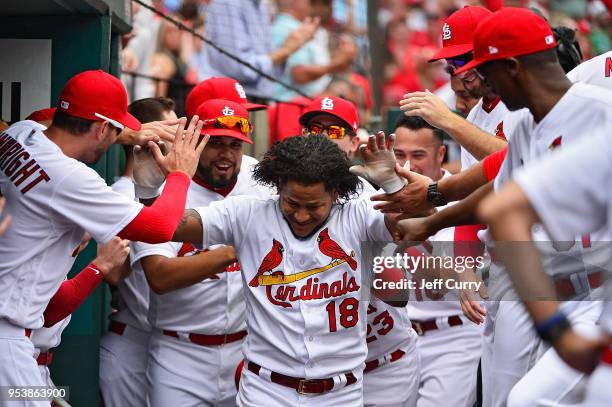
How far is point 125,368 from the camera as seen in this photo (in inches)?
226

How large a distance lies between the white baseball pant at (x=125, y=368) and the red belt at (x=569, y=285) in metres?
2.54

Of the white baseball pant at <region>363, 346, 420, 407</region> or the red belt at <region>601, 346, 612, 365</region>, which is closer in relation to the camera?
the red belt at <region>601, 346, 612, 365</region>

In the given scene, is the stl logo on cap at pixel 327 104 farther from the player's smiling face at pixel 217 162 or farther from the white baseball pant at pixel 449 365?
the white baseball pant at pixel 449 365

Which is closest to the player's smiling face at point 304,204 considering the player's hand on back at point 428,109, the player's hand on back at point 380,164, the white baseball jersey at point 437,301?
the player's hand on back at point 380,164

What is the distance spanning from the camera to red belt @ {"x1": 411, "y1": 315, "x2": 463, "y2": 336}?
20.0 ft

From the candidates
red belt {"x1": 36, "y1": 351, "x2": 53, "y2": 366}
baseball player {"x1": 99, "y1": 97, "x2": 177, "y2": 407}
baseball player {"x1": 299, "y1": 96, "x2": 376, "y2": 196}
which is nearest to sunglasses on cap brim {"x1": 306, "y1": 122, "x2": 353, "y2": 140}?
baseball player {"x1": 299, "y1": 96, "x2": 376, "y2": 196}

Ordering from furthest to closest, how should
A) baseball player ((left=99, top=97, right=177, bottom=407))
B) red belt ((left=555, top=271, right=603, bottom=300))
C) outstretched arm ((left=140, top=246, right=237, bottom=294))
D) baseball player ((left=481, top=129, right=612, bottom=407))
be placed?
baseball player ((left=99, top=97, right=177, bottom=407))
outstretched arm ((left=140, top=246, right=237, bottom=294))
red belt ((left=555, top=271, right=603, bottom=300))
baseball player ((left=481, top=129, right=612, bottom=407))

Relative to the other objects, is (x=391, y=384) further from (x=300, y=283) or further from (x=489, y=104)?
(x=489, y=104)

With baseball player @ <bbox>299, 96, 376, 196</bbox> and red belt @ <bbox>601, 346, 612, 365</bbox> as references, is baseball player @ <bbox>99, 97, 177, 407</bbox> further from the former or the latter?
red belt @ <bbox>601, 346, 612, 365</bbox>

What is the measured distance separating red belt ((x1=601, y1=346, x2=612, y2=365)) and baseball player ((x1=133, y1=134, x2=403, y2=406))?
1682mm

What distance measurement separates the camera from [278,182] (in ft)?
15.6

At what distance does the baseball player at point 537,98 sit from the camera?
3609 millimetres

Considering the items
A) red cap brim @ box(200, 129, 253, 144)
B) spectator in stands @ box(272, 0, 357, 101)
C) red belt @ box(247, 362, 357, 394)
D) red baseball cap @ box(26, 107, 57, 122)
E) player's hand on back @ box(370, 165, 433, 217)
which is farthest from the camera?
spectator in stands @ box(272, 0, 357, 101)

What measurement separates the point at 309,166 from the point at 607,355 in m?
1.99
